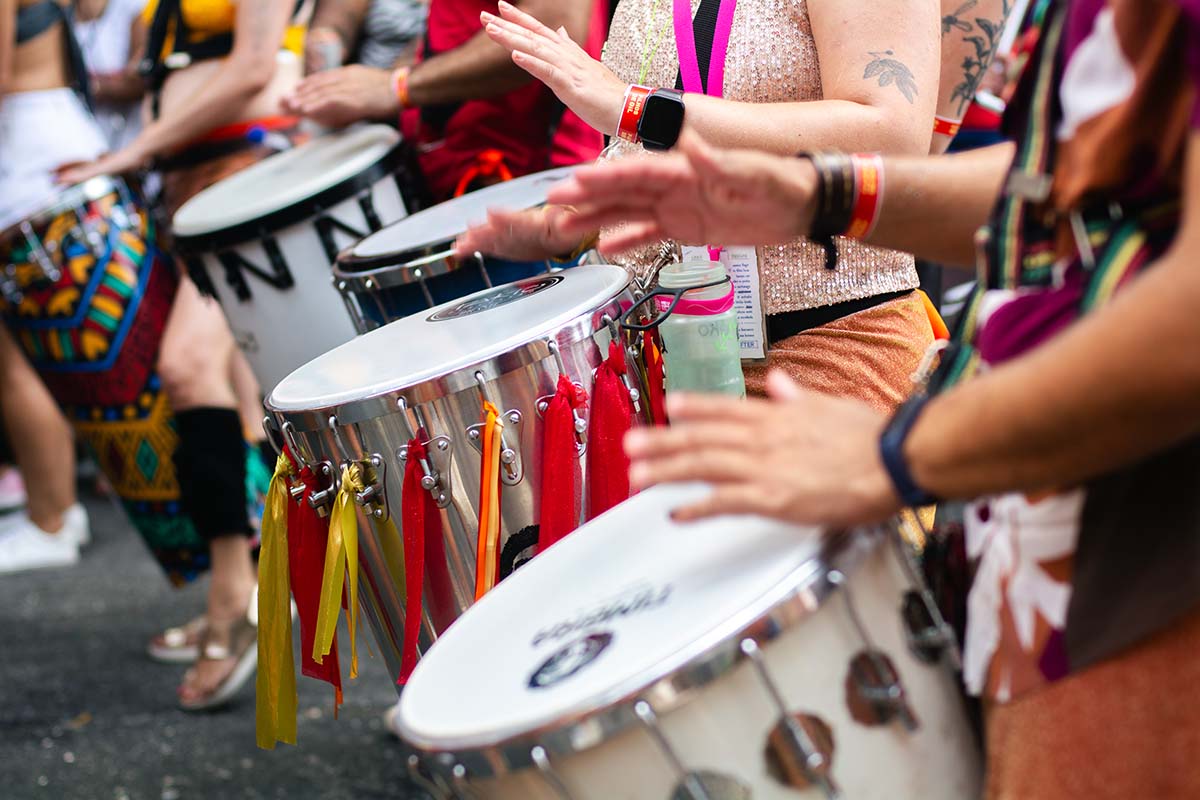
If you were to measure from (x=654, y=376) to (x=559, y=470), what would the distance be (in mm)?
239

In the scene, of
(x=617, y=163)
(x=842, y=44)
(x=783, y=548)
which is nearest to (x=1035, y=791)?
(x=783, y=548)

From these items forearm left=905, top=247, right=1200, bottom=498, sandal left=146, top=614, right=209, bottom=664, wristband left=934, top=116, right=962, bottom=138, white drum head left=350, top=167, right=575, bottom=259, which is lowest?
sandal left=146, top=614, right=209, bottom=664

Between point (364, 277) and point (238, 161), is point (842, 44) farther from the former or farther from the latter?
point (238, 161)

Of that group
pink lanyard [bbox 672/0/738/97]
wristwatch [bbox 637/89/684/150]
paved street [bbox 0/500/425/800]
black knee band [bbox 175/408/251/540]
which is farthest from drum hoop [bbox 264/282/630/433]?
black knee band [bbox 175/408/251/540]

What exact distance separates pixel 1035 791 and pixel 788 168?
56 centimetres

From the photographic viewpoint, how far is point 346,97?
265 cm

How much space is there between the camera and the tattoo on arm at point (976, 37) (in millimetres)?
1712

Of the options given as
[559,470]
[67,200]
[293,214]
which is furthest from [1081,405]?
[67,200]

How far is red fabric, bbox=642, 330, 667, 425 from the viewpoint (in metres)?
1.59

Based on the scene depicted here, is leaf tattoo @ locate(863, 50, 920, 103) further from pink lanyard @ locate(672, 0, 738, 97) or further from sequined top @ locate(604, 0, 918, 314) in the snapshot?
pink lanyard @ locate(672, 0, 738, 97)

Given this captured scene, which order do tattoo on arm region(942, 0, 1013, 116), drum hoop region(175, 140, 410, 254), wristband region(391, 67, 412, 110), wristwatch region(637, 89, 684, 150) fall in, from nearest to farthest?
wristwatch region(637, 89, 684, 150) → tattoo on arm region(942, 0, 1013, 116) → drum hoop region(175, 140, 410, 254) → wristband region(391, 67, 412, 110)

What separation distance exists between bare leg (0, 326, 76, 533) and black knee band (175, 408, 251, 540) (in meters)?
1.15

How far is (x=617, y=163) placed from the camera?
40.7 inches

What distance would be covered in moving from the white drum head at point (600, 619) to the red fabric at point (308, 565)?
451mm
